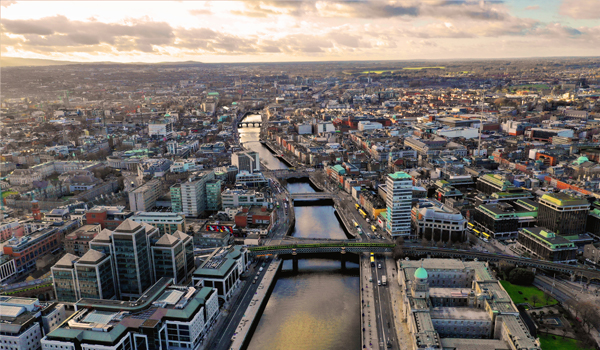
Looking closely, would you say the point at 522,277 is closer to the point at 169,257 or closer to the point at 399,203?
the point at 399,203

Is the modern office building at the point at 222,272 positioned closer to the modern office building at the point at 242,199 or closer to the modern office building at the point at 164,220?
the modern office building at the point at 164,220

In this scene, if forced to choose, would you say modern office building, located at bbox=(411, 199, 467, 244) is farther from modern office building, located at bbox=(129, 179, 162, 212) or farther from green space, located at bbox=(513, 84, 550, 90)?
green space, located at bbox=(513, 84, 550, 90)

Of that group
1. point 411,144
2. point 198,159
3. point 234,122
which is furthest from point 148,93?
point 411,144

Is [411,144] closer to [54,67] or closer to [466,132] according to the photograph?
[466,132]

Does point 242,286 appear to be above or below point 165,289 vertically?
below

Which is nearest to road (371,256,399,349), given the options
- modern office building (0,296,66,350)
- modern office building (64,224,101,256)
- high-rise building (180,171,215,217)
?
modern office building (0,296,66,350)

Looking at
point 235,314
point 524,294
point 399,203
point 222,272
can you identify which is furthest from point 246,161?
point 524,294
